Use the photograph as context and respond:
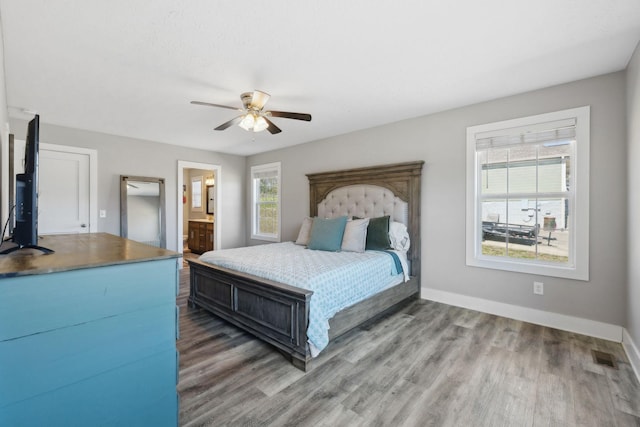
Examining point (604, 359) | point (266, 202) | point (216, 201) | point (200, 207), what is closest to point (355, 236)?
point (604, 359)

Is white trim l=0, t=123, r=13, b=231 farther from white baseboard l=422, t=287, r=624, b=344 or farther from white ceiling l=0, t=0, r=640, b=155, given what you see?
white baseboard l=422, t=287, r=624, b=344

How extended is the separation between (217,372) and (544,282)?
10.5 feet

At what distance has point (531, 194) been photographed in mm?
3035

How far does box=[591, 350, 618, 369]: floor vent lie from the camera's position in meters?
2.17

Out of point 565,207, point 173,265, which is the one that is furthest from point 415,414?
point 565,207

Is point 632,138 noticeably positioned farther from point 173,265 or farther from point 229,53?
point 173,265

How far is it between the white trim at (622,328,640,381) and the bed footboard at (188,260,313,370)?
2.36 metres

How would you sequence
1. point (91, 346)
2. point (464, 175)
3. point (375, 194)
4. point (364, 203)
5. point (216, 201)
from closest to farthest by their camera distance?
point (91, 346)
point (464, 175)
point (375, 194)
point (364, 203)
point (216, 201)

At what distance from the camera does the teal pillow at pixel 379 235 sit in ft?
11.7

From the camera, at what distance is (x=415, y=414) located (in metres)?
1.67

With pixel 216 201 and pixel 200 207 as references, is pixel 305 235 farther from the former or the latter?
pixel 200 207

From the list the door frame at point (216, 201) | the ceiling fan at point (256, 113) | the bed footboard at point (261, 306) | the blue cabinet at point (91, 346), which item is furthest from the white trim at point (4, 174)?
the door frame at point (216, 201)

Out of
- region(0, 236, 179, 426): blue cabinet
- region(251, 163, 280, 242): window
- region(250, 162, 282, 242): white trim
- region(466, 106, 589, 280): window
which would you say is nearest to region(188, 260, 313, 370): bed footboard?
region(0, 236, 179, 426): blue cabinet

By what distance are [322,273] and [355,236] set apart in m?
1.20
